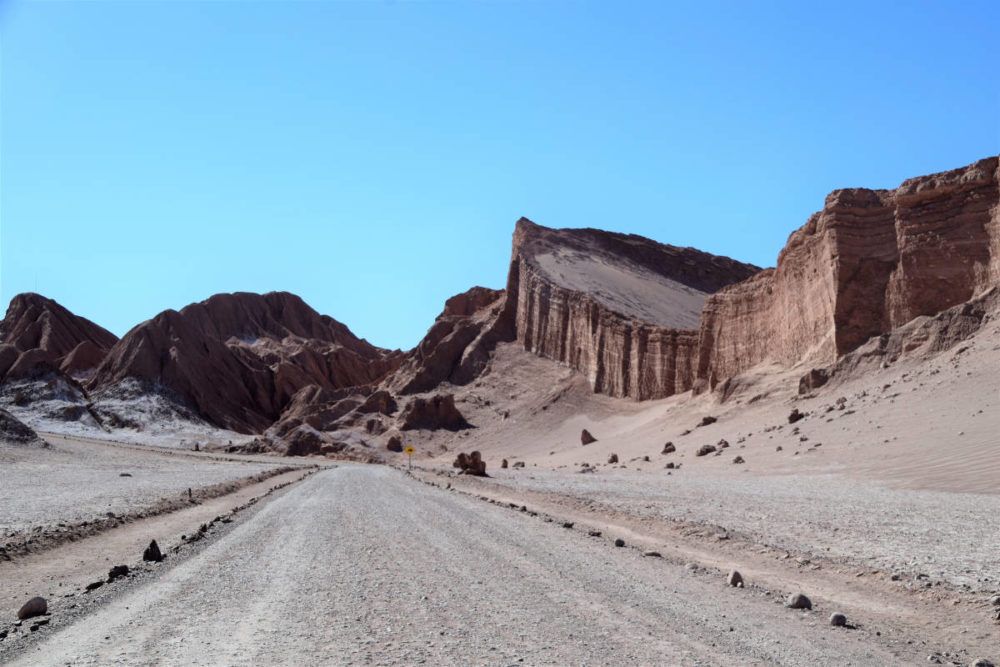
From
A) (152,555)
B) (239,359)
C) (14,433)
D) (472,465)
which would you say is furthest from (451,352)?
(152,555)

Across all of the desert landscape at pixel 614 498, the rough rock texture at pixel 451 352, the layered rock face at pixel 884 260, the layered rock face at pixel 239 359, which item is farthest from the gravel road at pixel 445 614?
the layered rock face at pixel 239 359

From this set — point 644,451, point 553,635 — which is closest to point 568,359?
point 644,451

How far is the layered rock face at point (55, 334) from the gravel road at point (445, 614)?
10432 cm

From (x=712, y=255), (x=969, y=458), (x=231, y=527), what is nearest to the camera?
(x=231, y=527)

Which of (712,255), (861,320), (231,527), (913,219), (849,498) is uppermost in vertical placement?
(712,255)

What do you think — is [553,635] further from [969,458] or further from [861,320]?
[861,320]

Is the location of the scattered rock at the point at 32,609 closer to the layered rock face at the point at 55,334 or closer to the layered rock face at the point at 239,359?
the layered rock face at the point at 239,359

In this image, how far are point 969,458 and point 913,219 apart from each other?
73.1 feet

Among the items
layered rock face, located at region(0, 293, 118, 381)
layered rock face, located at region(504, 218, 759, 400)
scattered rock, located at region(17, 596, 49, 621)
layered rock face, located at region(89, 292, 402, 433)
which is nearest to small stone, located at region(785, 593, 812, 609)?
scattered rock, located at region(17, 596, 49, 621)

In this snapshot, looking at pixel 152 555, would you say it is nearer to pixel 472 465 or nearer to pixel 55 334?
pixel 472 465

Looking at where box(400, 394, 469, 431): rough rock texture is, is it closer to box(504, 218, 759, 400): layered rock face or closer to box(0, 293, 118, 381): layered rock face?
box(504, 218, 759, 400): layered rock face

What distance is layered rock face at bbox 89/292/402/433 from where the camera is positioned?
9962 centimetres

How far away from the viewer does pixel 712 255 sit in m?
114

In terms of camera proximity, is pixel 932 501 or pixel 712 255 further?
Result: pixel 712 255
